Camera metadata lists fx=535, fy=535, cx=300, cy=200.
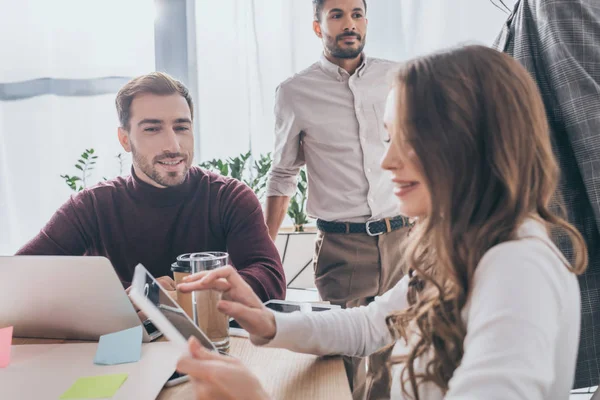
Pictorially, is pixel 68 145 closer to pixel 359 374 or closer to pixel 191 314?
pixel 359 374

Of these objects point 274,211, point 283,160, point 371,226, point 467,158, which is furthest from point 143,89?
point 467,158

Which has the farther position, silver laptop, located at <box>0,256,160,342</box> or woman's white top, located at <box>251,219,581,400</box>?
silver laptop, located at <box>0,256,160,342</box>

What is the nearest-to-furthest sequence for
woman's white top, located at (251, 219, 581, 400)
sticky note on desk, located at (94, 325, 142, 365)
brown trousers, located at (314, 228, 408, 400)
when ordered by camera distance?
woman's white top, located at (251, 219, 581, 400)
sticky note on desk, located at (94, 325, 142, 365)
brown trousers, located at (314, 228, 408, 400)

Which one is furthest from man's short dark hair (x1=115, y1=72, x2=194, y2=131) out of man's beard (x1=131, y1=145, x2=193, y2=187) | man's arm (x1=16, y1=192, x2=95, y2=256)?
man's arm (x1=16, y1=192, x2=95, y2=256)

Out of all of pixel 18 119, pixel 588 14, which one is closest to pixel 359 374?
pixel 588 14

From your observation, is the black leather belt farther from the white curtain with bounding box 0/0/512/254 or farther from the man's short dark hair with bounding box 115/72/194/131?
the white curtain with bounding box 0/0/512/254

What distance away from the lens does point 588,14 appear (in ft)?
3.90

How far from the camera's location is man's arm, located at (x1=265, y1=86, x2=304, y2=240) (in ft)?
7.39

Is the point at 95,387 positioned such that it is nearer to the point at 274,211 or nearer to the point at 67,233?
the point at 67,233

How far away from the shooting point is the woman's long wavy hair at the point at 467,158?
2.38 ft

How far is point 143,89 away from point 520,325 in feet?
4.40

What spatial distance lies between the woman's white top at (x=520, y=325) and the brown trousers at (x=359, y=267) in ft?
4.46

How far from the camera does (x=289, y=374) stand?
86 centimetres

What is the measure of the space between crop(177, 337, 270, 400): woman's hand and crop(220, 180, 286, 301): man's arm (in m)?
0.67
